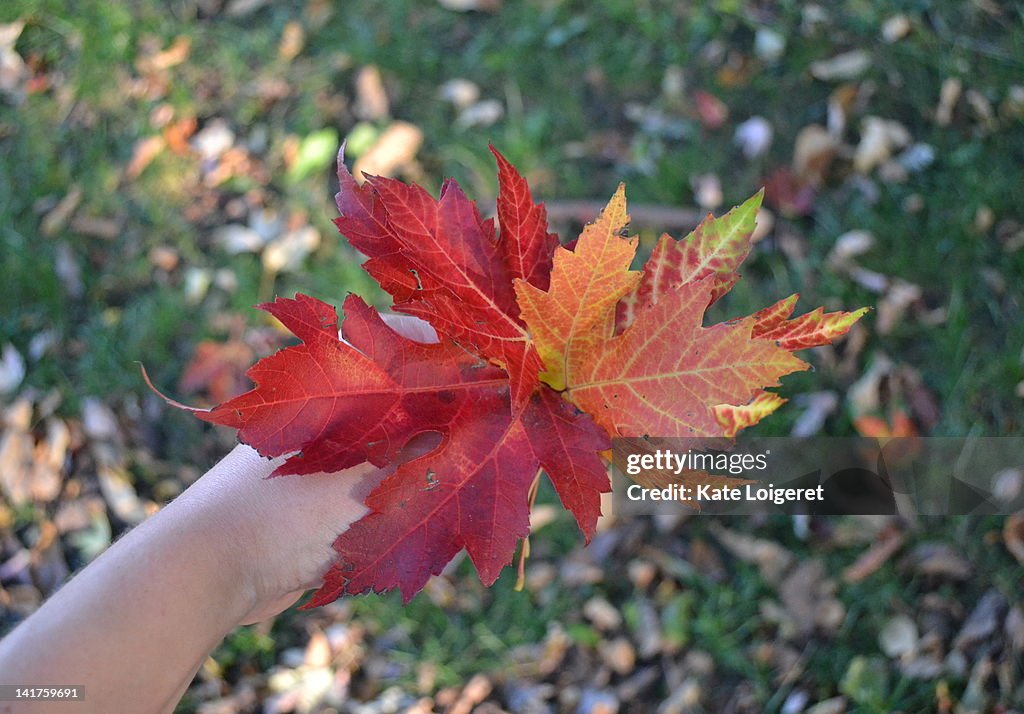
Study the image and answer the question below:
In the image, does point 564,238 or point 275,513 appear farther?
point 564,238

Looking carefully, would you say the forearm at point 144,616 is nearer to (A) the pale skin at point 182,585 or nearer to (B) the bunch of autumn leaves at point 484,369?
(A) the pale skin at point 182,585

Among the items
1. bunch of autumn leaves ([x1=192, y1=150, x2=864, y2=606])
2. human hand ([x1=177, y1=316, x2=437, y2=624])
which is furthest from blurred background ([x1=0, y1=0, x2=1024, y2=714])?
bunch of autumn leaves ([x1=192, y1=150, x2=864, y2=606])

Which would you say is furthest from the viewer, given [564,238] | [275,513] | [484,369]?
[564,238]

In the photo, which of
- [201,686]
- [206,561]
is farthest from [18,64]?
[206,561]

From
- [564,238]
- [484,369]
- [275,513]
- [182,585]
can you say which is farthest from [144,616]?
[564,238]

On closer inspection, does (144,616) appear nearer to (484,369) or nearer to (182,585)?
(182,585)

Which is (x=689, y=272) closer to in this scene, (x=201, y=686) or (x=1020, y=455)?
(x=1020, y=455)
